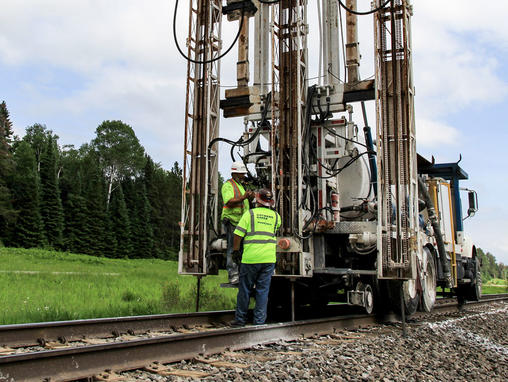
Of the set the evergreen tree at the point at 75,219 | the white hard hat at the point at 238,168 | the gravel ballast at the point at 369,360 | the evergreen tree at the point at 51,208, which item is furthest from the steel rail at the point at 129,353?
the evergreen tree at the point at 75,219

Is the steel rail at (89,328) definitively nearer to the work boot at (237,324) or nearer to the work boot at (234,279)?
the work boot at (237,324)

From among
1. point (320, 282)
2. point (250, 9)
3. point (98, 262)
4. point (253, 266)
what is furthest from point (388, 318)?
point (98, 262)

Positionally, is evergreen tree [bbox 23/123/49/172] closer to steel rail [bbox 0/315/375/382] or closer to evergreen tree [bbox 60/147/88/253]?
evergreen tree [bbox 60/147/88/253]

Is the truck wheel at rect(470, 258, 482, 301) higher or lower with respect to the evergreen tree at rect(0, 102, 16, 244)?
lower

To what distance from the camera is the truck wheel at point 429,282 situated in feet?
35.8

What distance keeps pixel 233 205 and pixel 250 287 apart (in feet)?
4.60

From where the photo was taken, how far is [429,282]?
1140cm

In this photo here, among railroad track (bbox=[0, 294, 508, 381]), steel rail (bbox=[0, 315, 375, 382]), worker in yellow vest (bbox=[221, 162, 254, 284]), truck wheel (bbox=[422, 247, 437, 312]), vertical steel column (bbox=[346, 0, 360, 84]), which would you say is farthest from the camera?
truck wheel (bbox=[422, 247, 437, 312])

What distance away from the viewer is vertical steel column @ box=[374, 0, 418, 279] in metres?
8.69

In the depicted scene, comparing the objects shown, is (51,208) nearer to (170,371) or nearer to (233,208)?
(233,208)

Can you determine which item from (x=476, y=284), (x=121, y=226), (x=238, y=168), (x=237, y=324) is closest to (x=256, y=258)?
(x=237, y=324)

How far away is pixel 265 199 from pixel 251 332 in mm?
2244

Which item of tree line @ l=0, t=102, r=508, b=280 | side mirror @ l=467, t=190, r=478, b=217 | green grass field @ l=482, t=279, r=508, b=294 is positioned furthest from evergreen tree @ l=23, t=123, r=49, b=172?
side mirror @ l=467, t=190, r=478, b=217

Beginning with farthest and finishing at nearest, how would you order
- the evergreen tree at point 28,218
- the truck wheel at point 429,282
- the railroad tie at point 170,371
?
the evergreen tree at point 28,218 → the truck wheel at point 429,282 → the railroad tie at point 170,371
